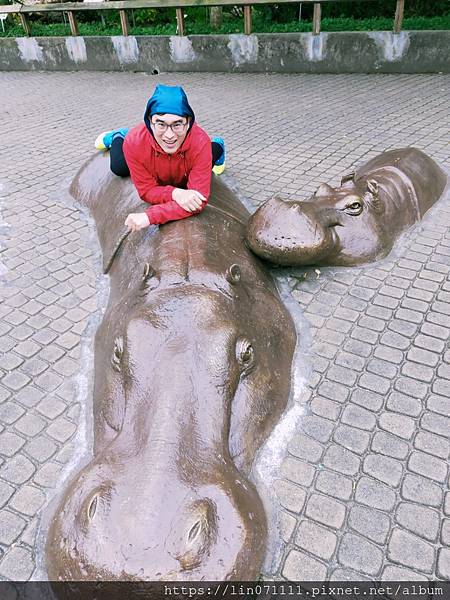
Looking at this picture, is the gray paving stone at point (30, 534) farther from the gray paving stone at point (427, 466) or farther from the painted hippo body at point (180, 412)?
the gray paving stone at point (427, 466)

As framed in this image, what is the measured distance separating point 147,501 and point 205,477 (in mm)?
314

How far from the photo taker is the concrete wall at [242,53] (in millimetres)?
12250

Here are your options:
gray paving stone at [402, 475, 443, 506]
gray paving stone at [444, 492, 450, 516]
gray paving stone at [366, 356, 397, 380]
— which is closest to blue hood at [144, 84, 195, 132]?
gray paving stone at [366, 356, 397, 380]

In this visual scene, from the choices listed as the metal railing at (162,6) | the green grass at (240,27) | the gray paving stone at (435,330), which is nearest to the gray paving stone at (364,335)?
the gray paving stone at (435,330)

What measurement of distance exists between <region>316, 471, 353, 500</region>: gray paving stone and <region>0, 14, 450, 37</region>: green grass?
40.2 feet

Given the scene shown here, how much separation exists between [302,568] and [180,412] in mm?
1091

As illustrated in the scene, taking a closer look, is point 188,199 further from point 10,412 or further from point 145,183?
point 10,412

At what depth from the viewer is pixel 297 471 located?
3.40m

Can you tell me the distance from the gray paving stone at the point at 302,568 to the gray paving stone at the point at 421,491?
0.72m

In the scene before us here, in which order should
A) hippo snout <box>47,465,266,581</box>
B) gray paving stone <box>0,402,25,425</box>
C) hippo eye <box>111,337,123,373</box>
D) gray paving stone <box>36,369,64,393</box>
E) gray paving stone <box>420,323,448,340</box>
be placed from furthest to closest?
gray paving stone <box>420,323,448,340</box>, gray paving stone <box>36,369,64,393</box>, gray paving stone <box>0,402,25,425</box>, hippo eye <box>111,337,123,373</box>, hippo snout <box>47,465,266,581</box>

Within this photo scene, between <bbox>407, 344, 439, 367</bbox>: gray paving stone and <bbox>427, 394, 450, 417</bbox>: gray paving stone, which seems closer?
<bbox>427, 394, 450, 417</bbox>: gray paving stone

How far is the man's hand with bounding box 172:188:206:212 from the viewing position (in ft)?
13.6

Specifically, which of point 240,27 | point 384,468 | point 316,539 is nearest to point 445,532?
point 384,468

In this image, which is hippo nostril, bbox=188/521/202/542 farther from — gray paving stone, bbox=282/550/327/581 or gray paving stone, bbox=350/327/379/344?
gray paving stone, bbox=350/327/379/344
